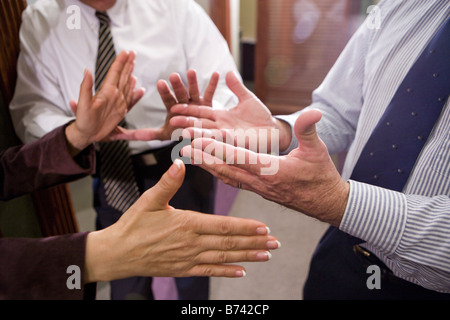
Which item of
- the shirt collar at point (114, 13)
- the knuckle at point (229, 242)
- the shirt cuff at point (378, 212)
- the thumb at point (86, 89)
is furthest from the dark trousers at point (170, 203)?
the shirt collar at point (114, 13)

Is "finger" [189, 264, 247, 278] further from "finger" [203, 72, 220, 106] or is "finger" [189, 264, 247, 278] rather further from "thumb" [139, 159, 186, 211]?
"finger" [203, 72, 220, 106]

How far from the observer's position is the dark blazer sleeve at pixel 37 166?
0.73 metres

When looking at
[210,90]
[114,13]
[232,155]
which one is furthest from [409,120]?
[114,13]

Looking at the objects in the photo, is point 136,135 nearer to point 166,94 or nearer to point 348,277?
point 166,94

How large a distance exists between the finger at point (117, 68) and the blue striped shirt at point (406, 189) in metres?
0.48

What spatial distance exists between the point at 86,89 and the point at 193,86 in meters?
0.26

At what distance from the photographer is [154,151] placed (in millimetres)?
945

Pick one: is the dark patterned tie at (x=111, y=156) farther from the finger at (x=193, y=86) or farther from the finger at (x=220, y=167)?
the finger at (x=220, y=167)

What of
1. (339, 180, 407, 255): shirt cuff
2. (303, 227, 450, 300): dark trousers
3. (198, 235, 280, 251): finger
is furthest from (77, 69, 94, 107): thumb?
(303, 227, 450, 300): dark trousers

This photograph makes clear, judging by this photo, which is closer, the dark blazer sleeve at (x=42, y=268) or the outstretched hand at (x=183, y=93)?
the dark blazer sleeve at (x=42, y=268)

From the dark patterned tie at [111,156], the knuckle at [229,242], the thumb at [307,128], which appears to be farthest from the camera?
the dark patterned tie at [111,156]

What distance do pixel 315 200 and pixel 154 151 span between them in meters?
0.57
